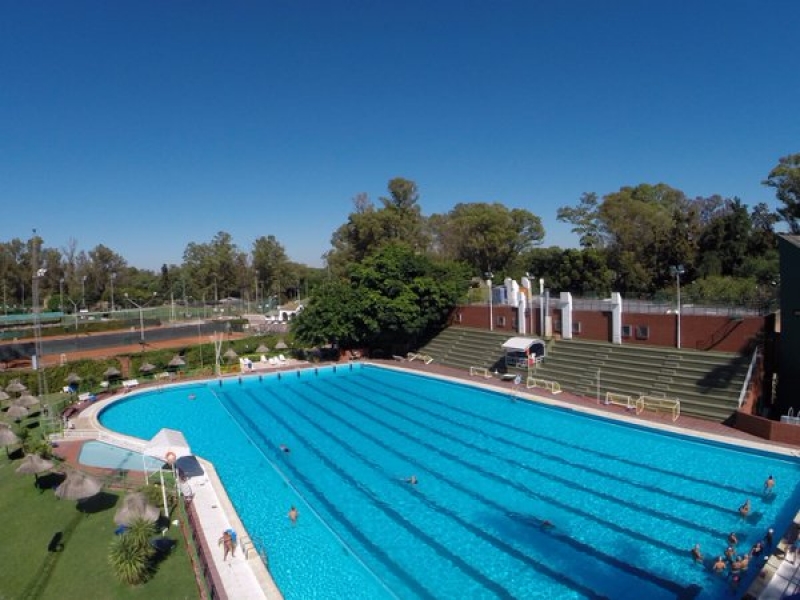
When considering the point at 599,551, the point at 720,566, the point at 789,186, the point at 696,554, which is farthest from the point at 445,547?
the point at 789,186

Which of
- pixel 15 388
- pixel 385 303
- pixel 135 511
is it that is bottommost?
pixel 135 511

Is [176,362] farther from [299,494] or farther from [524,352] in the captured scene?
[524,352]

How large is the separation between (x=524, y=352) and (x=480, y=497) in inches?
564

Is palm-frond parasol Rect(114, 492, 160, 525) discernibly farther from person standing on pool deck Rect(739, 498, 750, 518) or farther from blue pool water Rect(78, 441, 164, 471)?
person standing on pool deck Rect(739, 498, 750, 518)

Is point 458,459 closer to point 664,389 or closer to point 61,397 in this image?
point 664,389

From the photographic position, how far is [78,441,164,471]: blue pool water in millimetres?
17078

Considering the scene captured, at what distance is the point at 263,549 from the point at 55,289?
9055cm

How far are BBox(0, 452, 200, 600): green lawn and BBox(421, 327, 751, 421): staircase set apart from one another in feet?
60.7

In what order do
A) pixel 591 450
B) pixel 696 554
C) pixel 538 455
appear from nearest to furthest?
pixel 696 554 → pixel 538 455 → pixel 591 450

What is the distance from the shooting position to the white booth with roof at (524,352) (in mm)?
27312

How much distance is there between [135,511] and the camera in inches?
469

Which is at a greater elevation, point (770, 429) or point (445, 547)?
point (770, 429)

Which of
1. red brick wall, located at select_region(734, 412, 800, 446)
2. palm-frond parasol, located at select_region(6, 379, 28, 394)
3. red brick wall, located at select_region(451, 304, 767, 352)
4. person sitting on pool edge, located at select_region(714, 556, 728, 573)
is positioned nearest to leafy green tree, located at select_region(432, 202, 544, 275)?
red brick wall, located at select_region(451, 304, 767, 352)

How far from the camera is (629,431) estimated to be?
63.3ft
